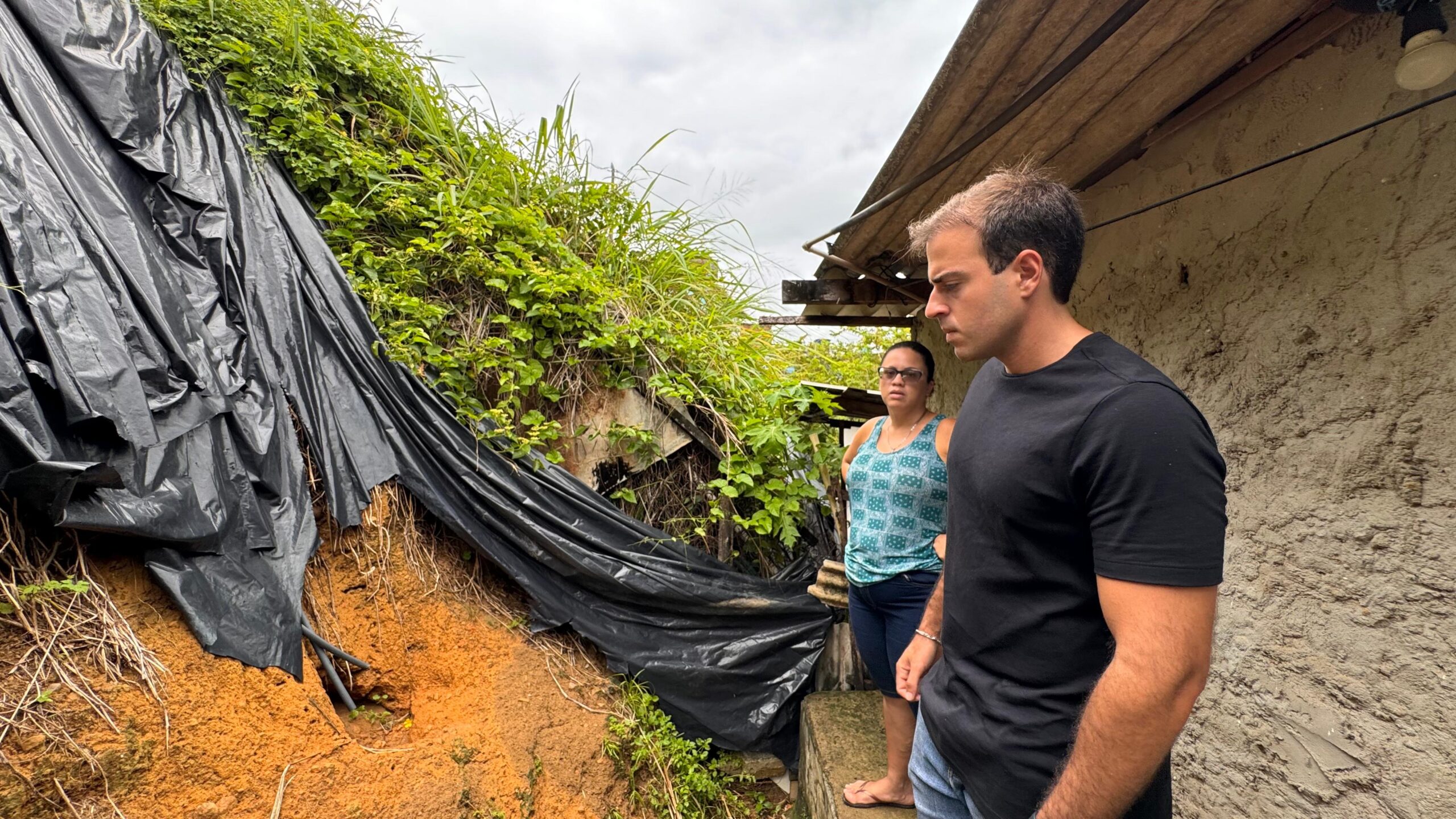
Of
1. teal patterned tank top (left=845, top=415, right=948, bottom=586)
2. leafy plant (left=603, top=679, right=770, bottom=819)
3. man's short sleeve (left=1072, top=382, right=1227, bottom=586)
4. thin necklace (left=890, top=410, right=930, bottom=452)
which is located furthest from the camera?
leafy plant (left=603, top=679, right=770, bottom=819)

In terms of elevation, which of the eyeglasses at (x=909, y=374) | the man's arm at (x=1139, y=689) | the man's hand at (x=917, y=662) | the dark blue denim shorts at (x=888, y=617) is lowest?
the dark blue denim shorts at (x=888, y=617)

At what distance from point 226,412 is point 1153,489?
9.50ft

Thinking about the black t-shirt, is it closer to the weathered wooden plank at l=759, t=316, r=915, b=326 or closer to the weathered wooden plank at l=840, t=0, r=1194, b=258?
the weathered wooden plank at l=840, t=0, r=1194, b=258

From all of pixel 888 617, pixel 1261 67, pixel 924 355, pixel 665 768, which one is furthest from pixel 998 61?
pixel 665 768

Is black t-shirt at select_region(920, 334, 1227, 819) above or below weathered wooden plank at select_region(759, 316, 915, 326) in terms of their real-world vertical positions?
below

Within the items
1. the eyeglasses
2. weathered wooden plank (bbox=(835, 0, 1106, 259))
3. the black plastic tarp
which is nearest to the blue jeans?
the eyeglasses

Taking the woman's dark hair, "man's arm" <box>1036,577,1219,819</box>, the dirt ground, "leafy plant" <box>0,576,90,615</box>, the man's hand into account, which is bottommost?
the dirt ground

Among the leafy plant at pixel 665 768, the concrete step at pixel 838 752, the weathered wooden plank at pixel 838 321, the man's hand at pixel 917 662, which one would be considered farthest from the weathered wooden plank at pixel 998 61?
the leafy plant at pixel 665 768

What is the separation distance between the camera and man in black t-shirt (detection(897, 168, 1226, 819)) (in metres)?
0.76

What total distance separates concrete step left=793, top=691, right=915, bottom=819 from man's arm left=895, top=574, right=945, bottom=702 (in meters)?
1.17

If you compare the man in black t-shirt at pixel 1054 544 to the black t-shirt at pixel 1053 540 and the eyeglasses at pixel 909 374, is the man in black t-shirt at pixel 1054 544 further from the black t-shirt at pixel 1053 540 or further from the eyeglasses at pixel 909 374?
the eyeglasses at pixel 909 374

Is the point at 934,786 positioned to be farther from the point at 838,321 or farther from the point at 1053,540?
the point at 838,321

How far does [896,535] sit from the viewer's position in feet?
6.73

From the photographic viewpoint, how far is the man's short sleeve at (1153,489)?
2.44 feet
